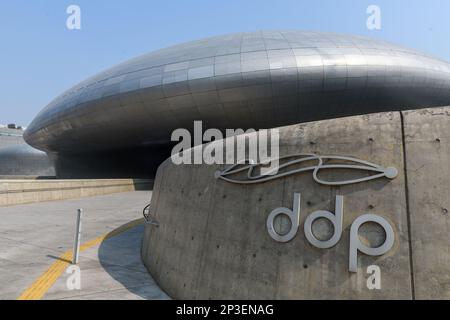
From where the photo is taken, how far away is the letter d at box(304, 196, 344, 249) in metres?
4.01

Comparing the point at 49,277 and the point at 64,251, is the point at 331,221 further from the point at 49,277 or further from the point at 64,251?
the point at 64,251

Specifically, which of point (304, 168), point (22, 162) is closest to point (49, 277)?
A: point (304, 168)

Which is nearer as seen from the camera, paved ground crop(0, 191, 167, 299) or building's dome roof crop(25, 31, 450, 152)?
paved ground crop(0, 191, 167, 299)

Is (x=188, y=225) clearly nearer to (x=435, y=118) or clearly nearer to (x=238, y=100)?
(x=435, y=118)

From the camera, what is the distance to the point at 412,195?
3.86m

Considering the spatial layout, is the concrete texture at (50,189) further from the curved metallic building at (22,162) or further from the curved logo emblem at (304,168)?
the curved metallic building at (22,162)

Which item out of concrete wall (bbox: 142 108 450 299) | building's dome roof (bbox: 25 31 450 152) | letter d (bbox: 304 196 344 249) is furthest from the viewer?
building's dome roof (bbox: 25 31 450 152)

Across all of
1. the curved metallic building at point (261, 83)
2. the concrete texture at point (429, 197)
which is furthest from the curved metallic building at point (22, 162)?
the concrete texture at point (429, 197)

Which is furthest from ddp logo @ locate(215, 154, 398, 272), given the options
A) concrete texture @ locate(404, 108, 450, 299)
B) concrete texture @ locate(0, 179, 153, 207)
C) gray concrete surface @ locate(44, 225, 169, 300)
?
concrete texture @ locate(0, 179, 153, 207)

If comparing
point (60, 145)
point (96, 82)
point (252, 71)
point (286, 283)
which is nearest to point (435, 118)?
point (286, 283)

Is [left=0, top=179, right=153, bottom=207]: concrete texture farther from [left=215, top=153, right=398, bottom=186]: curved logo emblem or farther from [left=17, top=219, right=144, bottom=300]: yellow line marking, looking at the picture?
[left=215, top=153, right=398, bottom=186]: curved logo emblem

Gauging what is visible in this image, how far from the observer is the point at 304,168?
4500 mm

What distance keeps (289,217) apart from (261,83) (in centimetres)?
1866
